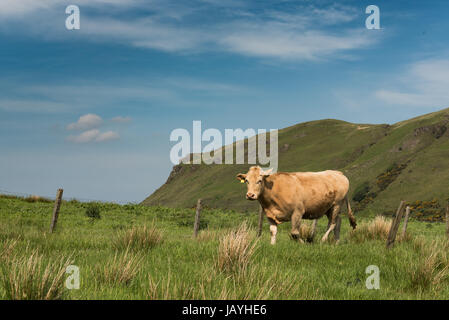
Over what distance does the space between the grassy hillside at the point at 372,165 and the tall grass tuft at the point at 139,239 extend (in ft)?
245

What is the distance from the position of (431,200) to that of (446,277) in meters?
84.1

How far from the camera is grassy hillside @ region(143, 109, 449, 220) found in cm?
9412

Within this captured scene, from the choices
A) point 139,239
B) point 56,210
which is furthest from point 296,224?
point 56,210

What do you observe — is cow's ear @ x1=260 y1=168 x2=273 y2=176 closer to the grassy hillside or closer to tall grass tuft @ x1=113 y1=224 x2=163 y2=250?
tall grass tuft @ x1=113 y1=224 x2=163 y2=250

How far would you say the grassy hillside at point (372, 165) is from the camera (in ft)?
309

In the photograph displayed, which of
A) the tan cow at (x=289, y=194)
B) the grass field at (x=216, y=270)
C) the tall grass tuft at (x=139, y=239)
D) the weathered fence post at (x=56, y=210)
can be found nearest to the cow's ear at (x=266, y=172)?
the tan cow at (x=289, y=194)

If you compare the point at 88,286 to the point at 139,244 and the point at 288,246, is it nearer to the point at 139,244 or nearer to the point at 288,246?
the point at 139,244

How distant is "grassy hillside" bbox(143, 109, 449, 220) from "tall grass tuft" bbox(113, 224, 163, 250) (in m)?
74.6

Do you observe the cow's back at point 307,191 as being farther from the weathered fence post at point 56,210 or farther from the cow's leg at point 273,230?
the weathered fence post at point 56,210

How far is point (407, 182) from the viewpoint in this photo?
9862 centimetres

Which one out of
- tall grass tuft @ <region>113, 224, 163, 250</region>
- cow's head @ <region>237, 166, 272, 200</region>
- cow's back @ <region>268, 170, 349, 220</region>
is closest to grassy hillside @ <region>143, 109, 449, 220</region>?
cow's back @ <region>268, 170, 349, 220</region>

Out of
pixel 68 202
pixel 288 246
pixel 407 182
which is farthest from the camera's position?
pixel 407 182
